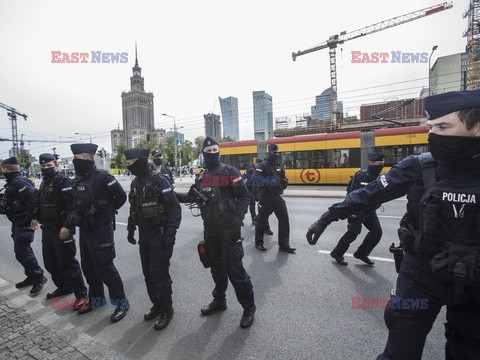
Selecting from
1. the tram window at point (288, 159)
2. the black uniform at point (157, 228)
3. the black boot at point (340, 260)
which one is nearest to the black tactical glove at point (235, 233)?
the black uniform at point (157, 228)

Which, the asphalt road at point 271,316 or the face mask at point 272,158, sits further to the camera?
the face mask at point 272,158

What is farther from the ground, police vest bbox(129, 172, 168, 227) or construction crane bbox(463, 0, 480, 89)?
construction crane bbox(463, 0, 480, 89)

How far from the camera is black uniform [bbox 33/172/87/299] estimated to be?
3.39 meters

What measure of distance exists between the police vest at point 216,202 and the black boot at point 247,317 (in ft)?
3.44

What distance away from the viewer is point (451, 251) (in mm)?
1398

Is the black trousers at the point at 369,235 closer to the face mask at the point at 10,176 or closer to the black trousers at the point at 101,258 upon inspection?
the black trousers at the point at 101,258

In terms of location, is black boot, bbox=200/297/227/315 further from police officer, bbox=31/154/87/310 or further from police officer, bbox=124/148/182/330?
police officer, bbox=31/154/87/310

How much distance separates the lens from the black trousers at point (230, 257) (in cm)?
278

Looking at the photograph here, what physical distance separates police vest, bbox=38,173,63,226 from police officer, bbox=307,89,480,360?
386 cm

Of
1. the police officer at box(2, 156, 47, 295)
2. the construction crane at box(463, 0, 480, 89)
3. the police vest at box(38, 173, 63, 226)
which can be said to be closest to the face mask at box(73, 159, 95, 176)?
the police vest at box(38, 173, 63, 226)

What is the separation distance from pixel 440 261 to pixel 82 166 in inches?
143

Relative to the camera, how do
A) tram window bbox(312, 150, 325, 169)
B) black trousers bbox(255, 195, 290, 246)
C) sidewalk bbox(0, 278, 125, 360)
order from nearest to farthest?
sidewalk bbox(0, 278, 125, 360)
black trousers bbox(255, 195, 290, 246)
tram window bbox(312, 150, 325, 169)

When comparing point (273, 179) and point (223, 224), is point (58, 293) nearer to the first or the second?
point (223, 224)

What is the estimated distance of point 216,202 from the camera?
2.92 metres
